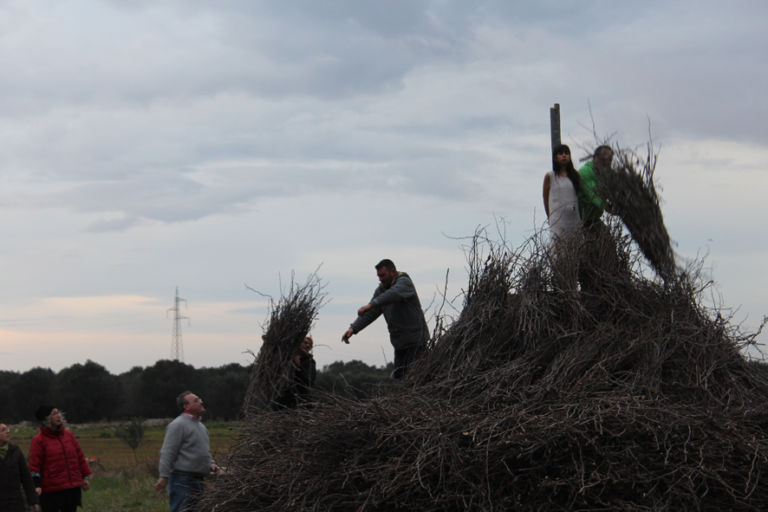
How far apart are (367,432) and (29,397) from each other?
5508 centimetres

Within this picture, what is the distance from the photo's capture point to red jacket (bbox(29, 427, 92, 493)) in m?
7.95

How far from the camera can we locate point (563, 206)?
21.4ft

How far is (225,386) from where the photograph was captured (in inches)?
1316

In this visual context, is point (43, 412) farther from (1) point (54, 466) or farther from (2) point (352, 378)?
(2) point (352, 378)

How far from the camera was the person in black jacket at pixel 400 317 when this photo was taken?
6844 millimetres

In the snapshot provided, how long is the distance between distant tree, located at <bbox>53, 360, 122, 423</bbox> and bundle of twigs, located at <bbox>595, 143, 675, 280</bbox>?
53350mm

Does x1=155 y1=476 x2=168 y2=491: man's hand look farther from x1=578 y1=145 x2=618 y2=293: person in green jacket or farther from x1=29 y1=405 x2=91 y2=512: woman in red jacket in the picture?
x1=578 y1=145 x2=618 y2=293: person in green jacket

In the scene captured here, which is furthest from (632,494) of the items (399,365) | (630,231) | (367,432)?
(399,365)

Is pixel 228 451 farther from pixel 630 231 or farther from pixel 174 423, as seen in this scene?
pixel 630 231

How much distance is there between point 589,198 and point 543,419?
241 centimetres

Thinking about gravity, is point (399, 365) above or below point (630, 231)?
below

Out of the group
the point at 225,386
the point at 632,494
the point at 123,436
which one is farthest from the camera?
the point at 225,386

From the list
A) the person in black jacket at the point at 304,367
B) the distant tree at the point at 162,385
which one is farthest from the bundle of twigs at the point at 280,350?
Answer: the distant tree at the point at 162,385

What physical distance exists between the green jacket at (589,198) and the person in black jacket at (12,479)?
16.6 feet
